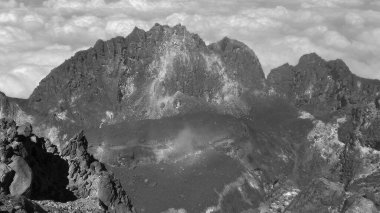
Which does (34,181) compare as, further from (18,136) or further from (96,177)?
(96,177)

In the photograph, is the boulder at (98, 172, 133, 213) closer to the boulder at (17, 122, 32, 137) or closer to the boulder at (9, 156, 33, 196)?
the boulder at (17, 122, 32, 137)

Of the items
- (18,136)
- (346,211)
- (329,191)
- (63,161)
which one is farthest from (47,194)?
(329,191)

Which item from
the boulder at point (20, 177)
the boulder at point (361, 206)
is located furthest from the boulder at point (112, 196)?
the boulder at point (361, 206)

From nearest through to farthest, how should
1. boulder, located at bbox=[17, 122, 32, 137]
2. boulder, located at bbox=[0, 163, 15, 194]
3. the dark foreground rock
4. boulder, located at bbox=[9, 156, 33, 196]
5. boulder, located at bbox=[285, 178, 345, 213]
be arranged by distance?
1. boulder, located at bbox=[0, 163, 15, 194]
2. the dark foreground rock
3. boulder, located at bbox=[9, 156, 33, 196]
4. boulder, located at bbox=[17, 122, 32, 137]
5. boulder, located at bbox=[285, 178, 345, 213]

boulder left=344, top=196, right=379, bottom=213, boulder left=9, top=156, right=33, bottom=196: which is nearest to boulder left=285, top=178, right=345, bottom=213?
boulder left=344, top=196, right=379, bottom=213

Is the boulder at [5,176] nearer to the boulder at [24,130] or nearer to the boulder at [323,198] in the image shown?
the boulder at [24,130]

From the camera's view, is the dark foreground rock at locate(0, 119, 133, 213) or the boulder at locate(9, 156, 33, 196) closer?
the dark foreground rock at locate(0, 119, 133, 213)

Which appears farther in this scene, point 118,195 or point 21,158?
point 118,195

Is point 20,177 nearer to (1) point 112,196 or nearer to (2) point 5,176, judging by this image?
(2) point 5,176
